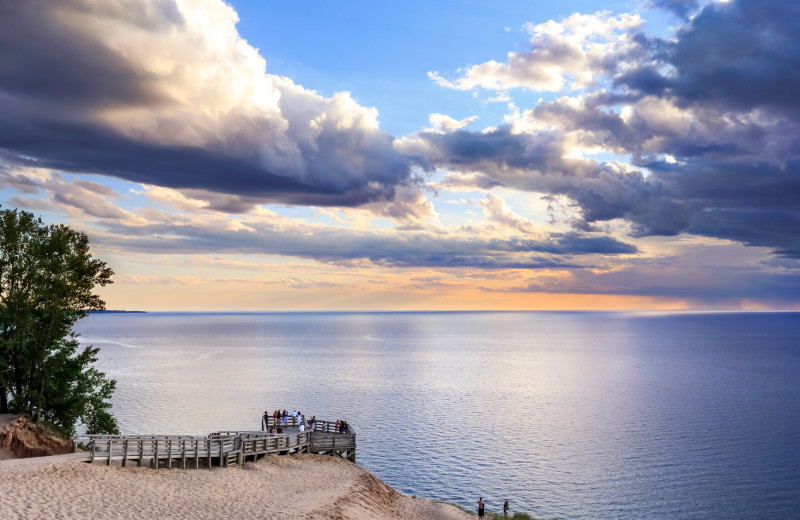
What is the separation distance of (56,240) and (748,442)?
3077 inches

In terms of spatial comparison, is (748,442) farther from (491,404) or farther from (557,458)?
(491,404)

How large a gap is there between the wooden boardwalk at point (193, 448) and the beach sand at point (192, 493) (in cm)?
79

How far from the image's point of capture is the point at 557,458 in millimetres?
61312

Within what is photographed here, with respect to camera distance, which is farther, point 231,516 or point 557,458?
point 557,458

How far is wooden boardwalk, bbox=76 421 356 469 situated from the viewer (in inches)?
1358

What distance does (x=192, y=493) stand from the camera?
31.9 m

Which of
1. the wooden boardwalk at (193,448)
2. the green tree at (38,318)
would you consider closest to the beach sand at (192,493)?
the wooden boardwalk at (193,448)

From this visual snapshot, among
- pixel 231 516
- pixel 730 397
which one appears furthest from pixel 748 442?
pixel 231 516

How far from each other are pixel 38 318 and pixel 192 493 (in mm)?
24008

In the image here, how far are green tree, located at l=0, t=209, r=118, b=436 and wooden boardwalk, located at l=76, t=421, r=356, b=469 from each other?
8.60 metres

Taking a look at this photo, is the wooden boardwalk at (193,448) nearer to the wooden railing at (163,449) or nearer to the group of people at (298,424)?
the wooden railing at (163,449)

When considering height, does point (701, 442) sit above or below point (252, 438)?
below

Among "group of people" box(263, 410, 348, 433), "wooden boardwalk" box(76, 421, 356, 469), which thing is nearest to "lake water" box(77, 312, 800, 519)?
"group of people" box(263, 410, 348, 433)

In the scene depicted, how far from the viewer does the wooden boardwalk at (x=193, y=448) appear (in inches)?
1358
